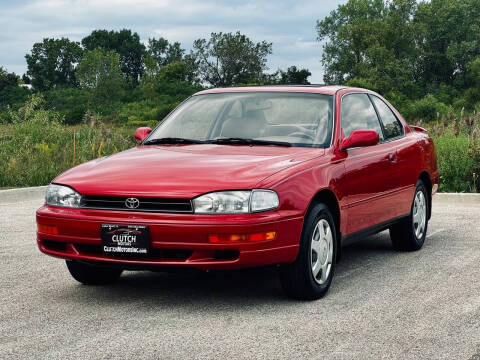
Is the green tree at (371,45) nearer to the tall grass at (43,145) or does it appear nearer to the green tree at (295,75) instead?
the green tree at (295,75)

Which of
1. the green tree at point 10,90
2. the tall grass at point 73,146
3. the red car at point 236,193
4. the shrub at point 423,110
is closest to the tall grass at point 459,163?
the tall grass at point 73,146

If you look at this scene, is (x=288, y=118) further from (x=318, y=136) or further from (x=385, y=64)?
(x=385, y=64)

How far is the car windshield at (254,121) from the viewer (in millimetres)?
6875

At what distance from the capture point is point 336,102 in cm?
729

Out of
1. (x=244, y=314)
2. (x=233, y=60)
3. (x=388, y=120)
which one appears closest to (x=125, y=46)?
(x=233, y=60)

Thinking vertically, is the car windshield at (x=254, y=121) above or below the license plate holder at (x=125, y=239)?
above

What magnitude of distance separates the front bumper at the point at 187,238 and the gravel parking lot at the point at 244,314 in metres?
0.38

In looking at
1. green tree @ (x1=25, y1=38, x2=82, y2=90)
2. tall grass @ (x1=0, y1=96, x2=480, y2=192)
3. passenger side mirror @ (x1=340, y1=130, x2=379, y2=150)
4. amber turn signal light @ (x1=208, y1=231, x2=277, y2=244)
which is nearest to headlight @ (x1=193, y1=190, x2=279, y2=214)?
amber turn signal light @ (x1=208, y1=231, x2=277, y2=244)

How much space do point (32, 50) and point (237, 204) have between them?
15504cm

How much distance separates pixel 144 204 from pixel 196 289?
1.21 meters

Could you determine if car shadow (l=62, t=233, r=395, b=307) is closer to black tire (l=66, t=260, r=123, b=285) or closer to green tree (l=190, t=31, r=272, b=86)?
black tire (l=66, t=260, r=123, b=285)

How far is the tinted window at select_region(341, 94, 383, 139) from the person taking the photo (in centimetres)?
742

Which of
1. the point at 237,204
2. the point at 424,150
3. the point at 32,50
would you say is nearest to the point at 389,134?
the point at 424,150

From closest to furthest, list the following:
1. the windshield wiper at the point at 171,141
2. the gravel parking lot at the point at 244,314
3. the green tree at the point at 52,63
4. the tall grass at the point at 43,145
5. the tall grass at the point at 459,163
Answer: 1. the gravel parking lot at the point at 244,314
2. the windshield wiper at the point at 171,141
3. the tall grass at the point at 459,163
4. the tall grass at the point at 43,145
5. the green tree at the point at 52,63
